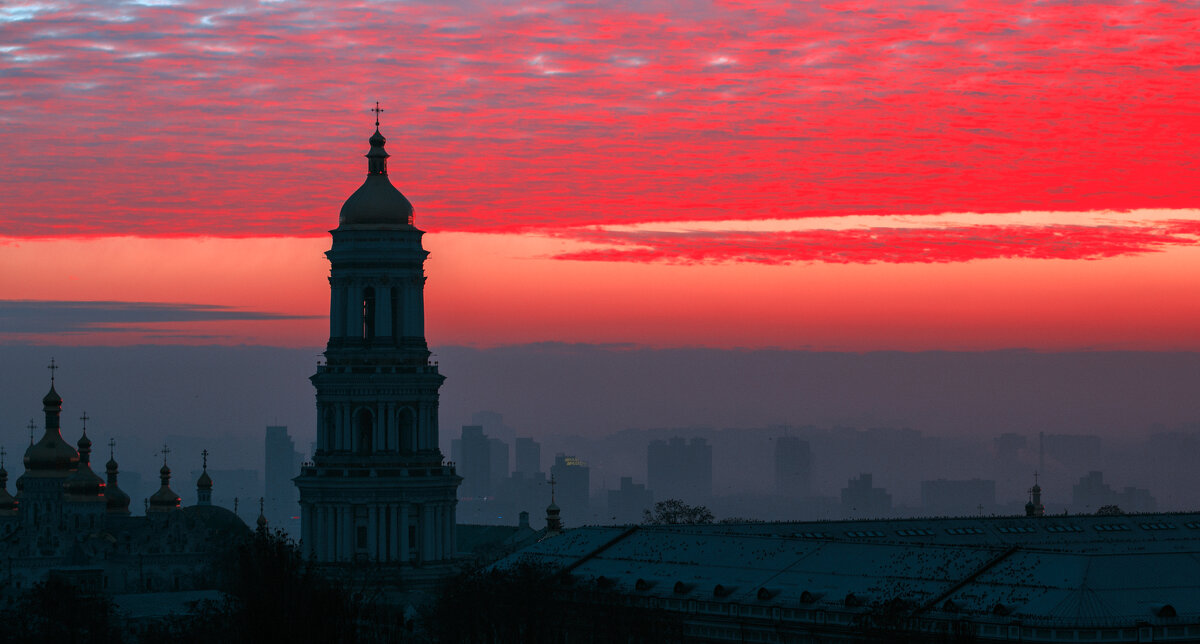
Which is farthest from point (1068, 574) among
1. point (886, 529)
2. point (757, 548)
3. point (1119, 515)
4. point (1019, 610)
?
point (1119, 515)

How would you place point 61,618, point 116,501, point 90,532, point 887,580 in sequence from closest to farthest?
point 887,580 → point 61,618 → point 90,532 → point 116,501

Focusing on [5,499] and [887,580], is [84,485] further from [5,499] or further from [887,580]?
[887,580]

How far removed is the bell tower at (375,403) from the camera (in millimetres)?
145125

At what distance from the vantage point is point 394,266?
14512cm

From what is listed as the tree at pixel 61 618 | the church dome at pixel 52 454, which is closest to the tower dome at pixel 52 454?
the church dome at pixel 52 454

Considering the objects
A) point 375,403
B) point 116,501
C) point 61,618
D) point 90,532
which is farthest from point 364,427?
point 116,501

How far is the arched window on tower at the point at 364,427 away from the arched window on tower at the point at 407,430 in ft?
5.96

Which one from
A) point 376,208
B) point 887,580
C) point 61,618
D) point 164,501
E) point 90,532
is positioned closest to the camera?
point 887,580

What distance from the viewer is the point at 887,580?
365 feet

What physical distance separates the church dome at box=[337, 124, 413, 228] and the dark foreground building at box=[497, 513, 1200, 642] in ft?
65.3

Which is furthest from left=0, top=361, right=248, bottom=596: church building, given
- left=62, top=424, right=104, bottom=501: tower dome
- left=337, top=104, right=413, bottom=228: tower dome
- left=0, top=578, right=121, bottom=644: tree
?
left=337, top=104, right=413, bottom=228: tower dome

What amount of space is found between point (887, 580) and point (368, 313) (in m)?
44.4

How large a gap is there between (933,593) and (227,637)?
31012 mm

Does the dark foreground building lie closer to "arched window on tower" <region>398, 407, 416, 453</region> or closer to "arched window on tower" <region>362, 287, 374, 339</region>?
"arched window on tower" <region>398, 407, 416, 453</region>
